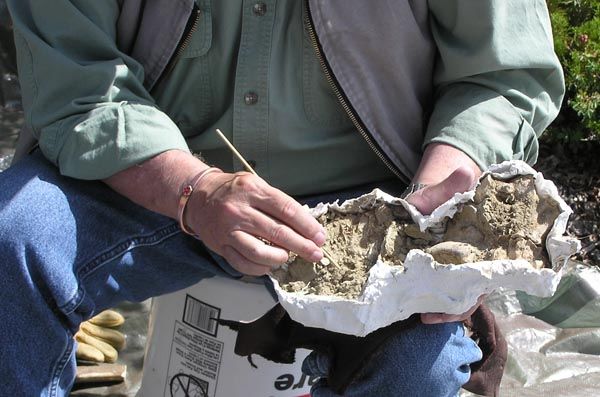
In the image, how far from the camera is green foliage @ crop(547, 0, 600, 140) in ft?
8.64

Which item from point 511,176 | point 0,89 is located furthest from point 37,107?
point 0,89

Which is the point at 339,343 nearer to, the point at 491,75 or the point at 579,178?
the point at 491,75

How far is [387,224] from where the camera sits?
1.36 m

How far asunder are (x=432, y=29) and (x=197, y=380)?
82 cm

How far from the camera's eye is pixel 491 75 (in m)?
1.59

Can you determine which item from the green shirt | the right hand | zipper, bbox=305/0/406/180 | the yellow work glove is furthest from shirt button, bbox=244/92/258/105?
the yellow work glove

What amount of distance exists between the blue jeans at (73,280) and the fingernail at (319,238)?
0.70ft

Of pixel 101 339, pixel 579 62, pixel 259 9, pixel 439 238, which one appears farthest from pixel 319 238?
pixel 579 62

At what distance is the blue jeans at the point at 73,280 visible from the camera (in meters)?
1.36

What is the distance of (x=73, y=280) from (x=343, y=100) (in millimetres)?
557

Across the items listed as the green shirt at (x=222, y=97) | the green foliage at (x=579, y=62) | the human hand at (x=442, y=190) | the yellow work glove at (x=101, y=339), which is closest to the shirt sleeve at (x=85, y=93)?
the green shirt at (x=222, y=97)

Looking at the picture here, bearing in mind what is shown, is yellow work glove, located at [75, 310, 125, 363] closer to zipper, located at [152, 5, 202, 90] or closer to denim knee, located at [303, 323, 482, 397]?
zipper, located at [152, 5, 202, 90]

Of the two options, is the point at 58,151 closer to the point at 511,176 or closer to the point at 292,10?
the point at 292,10

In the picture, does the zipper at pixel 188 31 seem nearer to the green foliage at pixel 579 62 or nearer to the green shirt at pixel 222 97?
the green shirt at pixel 222 97
